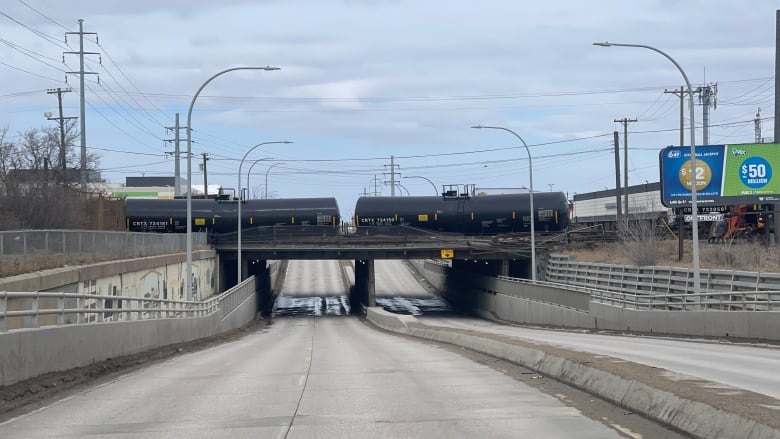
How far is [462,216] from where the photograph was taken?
220ft

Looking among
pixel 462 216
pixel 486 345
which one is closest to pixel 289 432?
pixel 486 345

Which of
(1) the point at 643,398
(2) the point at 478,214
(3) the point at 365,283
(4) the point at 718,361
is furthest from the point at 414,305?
(1) the point at 643,398

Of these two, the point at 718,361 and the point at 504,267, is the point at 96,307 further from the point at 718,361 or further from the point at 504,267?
the point at 504,267

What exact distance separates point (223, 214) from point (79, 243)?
37073 millimetres

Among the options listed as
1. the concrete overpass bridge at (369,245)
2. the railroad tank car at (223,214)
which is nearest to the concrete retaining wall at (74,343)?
the concrete overpass bridge at (369,245)

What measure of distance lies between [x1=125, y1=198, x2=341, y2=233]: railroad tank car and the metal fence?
69.0 ft

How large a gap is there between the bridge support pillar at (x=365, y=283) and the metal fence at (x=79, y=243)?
21564 millimetres

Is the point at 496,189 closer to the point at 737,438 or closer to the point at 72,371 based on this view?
the point at 72,371

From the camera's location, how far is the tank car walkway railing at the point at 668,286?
28594mm

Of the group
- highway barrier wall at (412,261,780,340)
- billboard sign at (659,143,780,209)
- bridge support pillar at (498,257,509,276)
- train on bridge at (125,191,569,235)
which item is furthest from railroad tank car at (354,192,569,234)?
billboard sign at (659,143,780,209)

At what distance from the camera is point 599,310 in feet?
125

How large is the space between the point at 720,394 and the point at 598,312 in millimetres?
28586

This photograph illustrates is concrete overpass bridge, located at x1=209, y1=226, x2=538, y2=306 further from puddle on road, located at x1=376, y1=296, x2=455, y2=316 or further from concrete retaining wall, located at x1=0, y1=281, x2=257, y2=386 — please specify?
concrete retaining wall, located at x1=0, y1=281, x2=257, y2=386

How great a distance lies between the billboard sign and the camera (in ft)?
148
